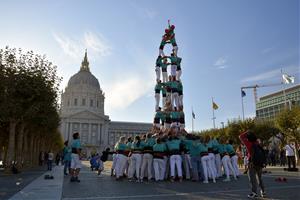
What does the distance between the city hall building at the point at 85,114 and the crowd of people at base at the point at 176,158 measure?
119 meters

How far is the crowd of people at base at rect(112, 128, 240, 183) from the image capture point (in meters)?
16.4

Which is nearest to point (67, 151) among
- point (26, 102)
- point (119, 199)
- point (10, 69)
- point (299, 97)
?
point (26, 102)

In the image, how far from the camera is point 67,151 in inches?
976

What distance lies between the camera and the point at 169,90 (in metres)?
24.1

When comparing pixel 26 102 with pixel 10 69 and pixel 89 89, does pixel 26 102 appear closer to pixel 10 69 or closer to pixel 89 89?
pixel 10 69

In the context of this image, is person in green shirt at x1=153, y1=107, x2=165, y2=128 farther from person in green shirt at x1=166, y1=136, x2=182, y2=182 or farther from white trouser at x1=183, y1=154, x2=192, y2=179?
person in green shirt at x1=166, y1=136, x2=182, y2=182

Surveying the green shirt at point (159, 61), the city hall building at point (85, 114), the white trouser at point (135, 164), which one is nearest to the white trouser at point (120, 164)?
the white trouser at point (135, 164)

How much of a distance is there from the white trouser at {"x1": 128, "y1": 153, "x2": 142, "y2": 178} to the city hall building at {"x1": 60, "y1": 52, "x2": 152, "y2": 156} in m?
119

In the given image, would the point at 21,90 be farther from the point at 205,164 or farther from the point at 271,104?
the point at 271,104

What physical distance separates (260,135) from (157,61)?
37.8 meters

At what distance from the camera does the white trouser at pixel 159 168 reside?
55.2 ft

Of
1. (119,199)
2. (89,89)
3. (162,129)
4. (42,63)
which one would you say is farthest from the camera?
(89,89)

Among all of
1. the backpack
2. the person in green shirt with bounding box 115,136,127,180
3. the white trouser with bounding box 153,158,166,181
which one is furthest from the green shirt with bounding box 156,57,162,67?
the backpack

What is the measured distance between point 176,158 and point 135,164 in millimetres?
3174
